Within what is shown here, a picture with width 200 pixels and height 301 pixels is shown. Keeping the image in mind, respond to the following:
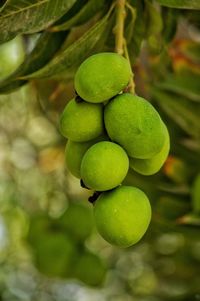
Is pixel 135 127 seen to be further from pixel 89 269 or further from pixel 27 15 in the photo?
pixel 89 269

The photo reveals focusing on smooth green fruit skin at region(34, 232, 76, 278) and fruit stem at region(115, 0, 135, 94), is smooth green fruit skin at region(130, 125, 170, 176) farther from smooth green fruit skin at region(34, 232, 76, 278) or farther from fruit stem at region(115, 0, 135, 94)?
smooth green fruit skin at region(34, 232, 76, 278)

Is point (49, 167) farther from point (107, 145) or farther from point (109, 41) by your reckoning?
point (107, 145)

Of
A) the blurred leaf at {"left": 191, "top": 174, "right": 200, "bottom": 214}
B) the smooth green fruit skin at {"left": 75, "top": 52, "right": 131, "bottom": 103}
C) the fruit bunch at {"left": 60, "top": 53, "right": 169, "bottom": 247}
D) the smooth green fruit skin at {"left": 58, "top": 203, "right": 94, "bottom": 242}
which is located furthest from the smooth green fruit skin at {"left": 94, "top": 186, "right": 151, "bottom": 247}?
the smooth green fruit skin at {"left": 58, "top": 203, "right": 94, "bottom": 242}

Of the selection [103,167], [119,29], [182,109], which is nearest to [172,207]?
[182,109]

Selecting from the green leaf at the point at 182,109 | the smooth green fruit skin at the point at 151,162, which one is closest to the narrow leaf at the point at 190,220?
the green leaf at the point at 182,109

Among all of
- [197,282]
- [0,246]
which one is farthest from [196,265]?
[0,246]

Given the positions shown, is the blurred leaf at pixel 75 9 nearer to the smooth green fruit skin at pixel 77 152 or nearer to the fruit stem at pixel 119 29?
the fruit stem at pixel 119 29
